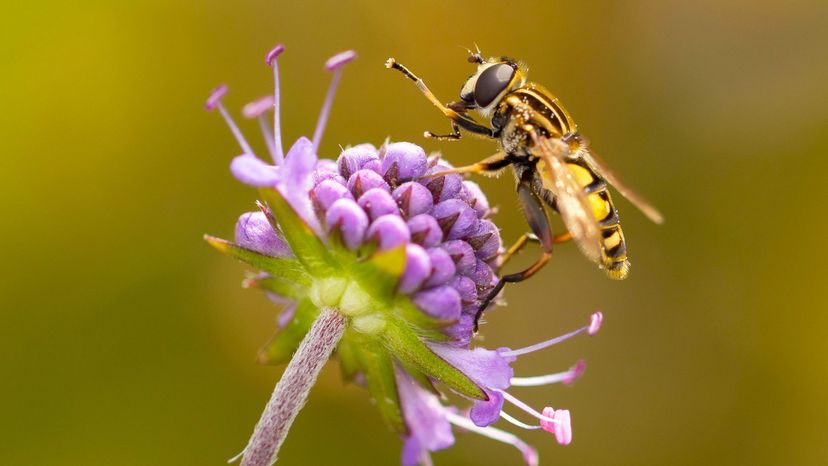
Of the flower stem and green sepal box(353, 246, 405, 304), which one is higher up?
green sepal box(353, 246, 405, 304)

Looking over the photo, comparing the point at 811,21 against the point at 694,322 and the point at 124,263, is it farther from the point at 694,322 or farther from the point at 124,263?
the point at 124,263

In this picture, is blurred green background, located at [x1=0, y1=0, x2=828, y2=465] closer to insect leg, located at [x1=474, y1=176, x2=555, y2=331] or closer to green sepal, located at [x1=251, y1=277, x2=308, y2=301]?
green sepal, located at [x1=251, y1=277, x2=308, y2=301]

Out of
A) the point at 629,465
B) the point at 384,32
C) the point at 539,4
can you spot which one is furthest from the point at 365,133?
the point at 629,465

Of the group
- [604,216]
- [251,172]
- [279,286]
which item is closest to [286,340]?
[279,286]

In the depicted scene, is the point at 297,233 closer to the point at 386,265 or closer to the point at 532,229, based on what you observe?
the point at 386,265

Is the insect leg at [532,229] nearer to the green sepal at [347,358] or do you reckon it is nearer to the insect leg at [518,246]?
the insect leg at [518,246]

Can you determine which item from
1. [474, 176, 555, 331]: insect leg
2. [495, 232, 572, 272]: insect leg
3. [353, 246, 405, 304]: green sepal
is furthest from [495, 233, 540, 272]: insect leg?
[353, 246, 405, 304]: green sepal
